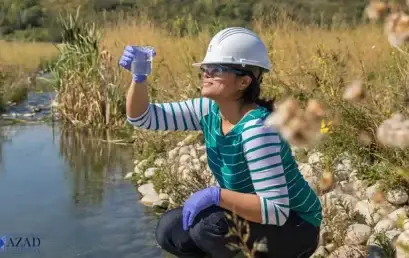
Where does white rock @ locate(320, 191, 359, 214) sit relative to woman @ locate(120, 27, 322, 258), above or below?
below

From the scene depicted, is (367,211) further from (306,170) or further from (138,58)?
(138,58)

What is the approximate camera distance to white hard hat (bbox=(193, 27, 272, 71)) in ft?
8.99

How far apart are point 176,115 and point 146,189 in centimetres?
259

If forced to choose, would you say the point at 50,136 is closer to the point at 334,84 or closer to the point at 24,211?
the point at 24,211

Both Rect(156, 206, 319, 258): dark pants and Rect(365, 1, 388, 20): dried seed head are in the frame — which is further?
Rect(156, 206, 319, 258): dark pants

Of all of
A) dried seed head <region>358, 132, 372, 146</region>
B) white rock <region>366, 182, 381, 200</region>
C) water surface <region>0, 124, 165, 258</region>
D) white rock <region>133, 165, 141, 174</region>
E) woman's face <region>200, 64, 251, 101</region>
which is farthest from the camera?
white rock <region>133, 165, 141, 174</region>

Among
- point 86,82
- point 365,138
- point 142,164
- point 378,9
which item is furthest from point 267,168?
point 86,82

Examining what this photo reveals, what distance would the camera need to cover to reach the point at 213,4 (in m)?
24.1

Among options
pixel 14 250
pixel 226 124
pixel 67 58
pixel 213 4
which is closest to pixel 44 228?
pixel 14 250

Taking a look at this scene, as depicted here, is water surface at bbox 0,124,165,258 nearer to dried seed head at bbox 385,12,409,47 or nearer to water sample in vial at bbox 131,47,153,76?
water sample in vial at bbox 131,47,153,76

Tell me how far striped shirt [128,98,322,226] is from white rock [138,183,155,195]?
2449 millimetres

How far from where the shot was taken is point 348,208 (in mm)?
3744

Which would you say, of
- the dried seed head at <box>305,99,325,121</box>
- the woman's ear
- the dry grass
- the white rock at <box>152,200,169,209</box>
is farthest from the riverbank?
the dry grass

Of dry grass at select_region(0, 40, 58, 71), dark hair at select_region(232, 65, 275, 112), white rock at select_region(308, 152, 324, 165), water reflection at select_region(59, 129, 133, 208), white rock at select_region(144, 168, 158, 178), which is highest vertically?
dark hair at select_region(232, 65, 275, 112)
